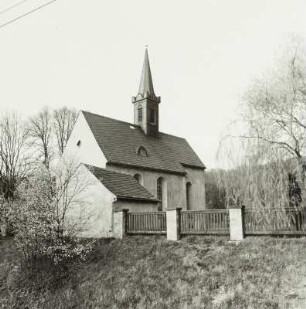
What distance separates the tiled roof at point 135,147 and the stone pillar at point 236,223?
11.9m

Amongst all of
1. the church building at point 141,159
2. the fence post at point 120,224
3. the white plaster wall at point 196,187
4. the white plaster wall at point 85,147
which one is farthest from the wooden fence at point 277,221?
the white plaster wall at point 196,187

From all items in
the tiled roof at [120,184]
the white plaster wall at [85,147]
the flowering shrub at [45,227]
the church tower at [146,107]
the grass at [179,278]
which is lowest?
the grass at [179,278]

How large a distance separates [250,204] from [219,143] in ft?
8.81

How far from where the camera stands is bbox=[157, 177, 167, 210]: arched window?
28500 millimetres

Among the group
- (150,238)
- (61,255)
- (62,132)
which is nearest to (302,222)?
(150,238)

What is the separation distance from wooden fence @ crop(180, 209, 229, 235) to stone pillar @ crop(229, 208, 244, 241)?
427mm

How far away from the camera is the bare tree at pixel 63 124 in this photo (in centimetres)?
4166

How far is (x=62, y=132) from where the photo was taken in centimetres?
4184

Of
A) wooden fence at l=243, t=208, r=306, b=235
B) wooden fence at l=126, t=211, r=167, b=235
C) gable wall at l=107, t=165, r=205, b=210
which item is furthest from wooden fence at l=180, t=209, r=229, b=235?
gable wall at l=107, t=165, r=205, b=210

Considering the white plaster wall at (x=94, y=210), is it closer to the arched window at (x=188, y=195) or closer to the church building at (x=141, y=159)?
the church building at (x=141, y=159)

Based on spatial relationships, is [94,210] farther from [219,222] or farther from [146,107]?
[146,107]

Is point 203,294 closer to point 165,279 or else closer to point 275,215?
point 165,279

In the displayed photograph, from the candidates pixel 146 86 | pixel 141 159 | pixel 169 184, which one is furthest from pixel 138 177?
pixel 146 86

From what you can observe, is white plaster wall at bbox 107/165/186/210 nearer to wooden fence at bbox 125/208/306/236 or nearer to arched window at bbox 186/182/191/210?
arched window at bbox 186/182/191/210
